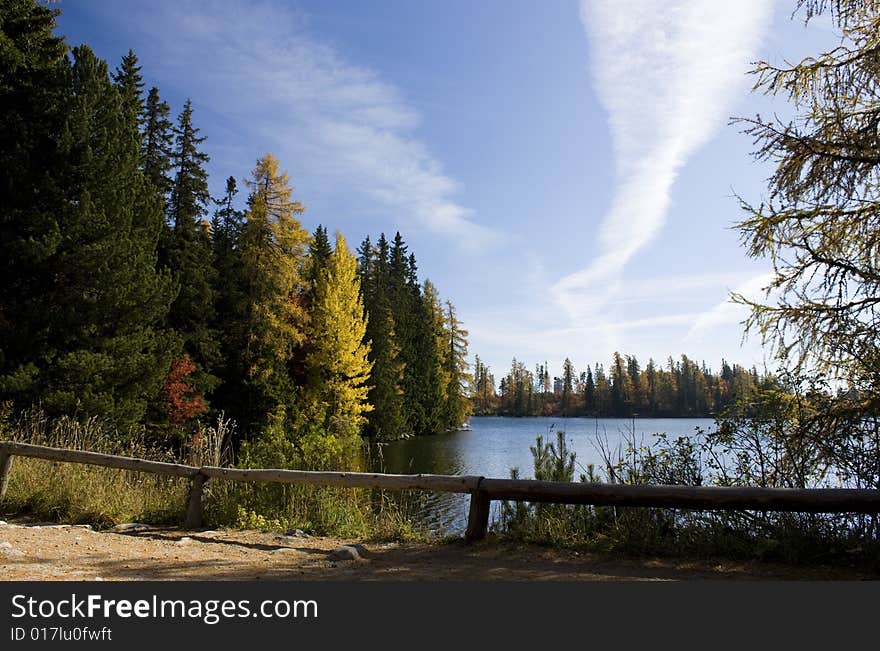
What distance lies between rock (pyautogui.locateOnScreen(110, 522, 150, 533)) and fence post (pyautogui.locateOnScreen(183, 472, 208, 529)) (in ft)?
1.68

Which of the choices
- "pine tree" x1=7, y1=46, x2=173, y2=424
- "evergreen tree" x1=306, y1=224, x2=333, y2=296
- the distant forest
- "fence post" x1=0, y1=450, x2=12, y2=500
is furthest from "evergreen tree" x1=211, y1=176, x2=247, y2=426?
the distant forest

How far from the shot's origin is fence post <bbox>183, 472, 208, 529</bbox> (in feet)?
23.1

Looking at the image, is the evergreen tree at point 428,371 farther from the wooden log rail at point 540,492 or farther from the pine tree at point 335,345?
the wooden log rail at point 540,492

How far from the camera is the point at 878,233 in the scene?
5945 mm

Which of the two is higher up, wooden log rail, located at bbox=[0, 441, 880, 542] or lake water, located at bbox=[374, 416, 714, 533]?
wooden log rail, located at bbox=[0, 441, 880, 542]

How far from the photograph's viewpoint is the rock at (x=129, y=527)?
22.5 ft

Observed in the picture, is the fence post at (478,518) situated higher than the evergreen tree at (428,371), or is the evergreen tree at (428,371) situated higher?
the evergreen tree at (428,371)

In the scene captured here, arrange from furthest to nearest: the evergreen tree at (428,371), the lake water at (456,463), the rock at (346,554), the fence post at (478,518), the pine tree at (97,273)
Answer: the evergreen tree at (428,371)
the pine tree at (97,273)
the lake water at (456,463)
the fence post at (478,518)
the rock at (346,554)

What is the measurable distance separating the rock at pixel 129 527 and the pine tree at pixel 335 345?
22.4 m

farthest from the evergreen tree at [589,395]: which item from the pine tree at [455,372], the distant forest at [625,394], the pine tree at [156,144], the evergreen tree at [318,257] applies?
the pine tree at [156,144]

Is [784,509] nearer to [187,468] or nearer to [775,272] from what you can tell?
[775,272]

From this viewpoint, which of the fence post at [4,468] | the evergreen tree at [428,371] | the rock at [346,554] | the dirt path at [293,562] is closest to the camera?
the dirt path at [293,562]

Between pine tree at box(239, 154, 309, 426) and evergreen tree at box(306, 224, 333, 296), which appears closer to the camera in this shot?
pine tree at box(239, 154, 309, 426)

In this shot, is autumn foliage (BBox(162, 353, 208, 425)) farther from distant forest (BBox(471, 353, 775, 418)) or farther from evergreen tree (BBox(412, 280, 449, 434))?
distant forest (BBox(471, 353, 775, 418))
